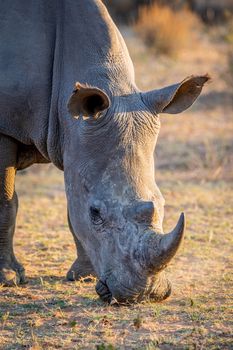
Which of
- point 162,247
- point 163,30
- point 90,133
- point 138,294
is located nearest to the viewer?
point 162,247

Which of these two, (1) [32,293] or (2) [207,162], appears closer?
(1) [32,293]

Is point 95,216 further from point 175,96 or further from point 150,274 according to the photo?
point 175,96

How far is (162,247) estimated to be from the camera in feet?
18.2

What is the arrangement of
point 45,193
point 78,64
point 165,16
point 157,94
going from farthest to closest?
1. point 165,16
2. point 45,193
3. point 78,64
4. point 157,94

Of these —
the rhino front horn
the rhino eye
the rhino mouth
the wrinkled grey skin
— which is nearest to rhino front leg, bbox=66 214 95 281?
the wrinkled grey skin

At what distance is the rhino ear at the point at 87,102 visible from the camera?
5930 mm

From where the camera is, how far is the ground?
5961mm

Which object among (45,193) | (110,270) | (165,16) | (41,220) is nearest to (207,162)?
(45,193)

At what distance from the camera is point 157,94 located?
6.39 metres

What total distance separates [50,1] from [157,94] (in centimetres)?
135

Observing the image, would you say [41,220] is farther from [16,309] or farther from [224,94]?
[224,94]

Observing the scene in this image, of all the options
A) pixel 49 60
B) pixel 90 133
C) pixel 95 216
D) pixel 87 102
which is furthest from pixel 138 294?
pixel 49 60

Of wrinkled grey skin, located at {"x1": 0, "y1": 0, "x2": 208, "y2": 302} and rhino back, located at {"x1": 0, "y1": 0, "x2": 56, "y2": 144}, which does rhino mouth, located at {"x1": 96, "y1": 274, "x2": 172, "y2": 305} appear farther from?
rhino back, located at {"x1": 0, "y1": 0, "x2": 56, "y2": 144}

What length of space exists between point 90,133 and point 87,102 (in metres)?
0.23
